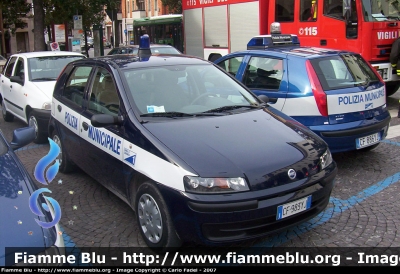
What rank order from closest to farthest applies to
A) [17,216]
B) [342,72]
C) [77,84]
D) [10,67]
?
[17,216]
[77,84]
[342,72]
[10,67]

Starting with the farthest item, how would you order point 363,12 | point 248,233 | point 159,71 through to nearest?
point 363,12, point 159,71, point 248,233

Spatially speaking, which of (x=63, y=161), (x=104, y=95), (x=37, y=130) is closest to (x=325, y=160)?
(x=104, y=95)

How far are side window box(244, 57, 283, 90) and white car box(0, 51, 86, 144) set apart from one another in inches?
137

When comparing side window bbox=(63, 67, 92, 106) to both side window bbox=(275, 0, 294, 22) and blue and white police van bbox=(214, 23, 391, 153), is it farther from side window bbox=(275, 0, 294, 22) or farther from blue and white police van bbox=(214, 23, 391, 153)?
side window bbox=(275, 0, 294, 22)

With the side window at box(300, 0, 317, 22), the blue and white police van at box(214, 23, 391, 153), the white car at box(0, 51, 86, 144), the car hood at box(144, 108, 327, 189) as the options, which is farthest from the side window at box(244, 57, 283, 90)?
the side window at box(300, 0, 317, 22)

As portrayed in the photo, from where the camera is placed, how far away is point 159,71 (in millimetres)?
4672

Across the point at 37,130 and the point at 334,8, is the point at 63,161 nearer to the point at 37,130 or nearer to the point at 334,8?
the point at 37,130

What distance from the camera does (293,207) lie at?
3.52 metres

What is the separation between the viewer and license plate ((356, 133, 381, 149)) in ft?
Answer: 18.5

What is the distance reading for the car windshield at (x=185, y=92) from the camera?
169 inches

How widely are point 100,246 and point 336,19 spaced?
323 inches

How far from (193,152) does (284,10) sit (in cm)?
895

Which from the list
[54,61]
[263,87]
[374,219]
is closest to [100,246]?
[374,219]
